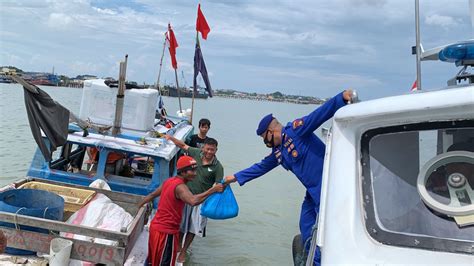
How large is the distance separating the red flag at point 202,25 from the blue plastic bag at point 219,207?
27.7ft

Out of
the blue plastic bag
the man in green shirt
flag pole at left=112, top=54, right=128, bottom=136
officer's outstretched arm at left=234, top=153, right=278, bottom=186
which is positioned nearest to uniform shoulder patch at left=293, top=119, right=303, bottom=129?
officer's outstretched arm at left=234, top=153, right=278, bottom=186

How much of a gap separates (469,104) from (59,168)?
670cm

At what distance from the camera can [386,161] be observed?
6.01 ft

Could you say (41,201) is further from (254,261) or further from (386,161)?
(254,261)

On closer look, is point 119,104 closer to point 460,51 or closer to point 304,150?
point 304,150

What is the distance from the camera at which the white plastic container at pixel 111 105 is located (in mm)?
6809

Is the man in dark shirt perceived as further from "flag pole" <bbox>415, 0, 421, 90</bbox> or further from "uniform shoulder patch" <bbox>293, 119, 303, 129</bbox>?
"flag pole" <bbox>415, 0, 421, 90</bbox>

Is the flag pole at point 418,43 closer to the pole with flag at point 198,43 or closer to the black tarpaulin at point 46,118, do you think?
the black tarpaulin at point 46,118

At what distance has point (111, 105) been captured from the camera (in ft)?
22.6

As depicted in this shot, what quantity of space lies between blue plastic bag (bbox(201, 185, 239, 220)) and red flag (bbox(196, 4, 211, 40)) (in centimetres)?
844

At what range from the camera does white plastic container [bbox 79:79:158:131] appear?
681cm

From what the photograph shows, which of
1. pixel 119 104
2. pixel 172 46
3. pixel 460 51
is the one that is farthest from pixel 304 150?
pixel 172 46

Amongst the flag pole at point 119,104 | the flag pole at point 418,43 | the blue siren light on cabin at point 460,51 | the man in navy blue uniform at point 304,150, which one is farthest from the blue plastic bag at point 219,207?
the flag pole at point 119,104

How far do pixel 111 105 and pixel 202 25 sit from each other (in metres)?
5.94
